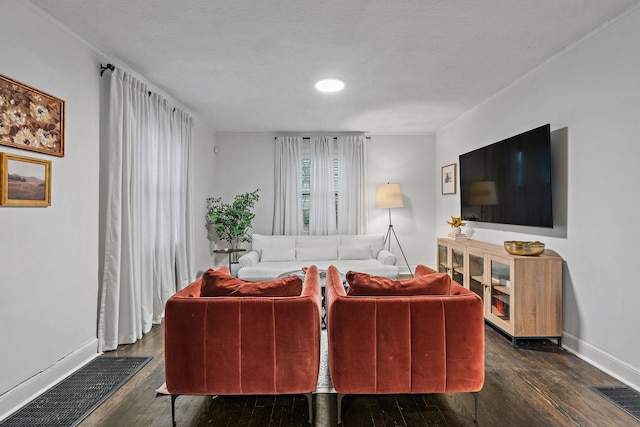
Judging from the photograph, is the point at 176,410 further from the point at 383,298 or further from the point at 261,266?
the point at 261,266

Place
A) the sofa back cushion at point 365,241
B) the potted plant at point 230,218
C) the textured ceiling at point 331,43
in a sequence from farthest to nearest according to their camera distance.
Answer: the sofa back cushion at point 365,241 → the potted plant at point 230,218 → the textured ceiling at point 331,43

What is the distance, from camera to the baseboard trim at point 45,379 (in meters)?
2.04

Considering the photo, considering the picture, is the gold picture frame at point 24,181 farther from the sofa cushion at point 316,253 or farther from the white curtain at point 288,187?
the white curtain at point 288,187

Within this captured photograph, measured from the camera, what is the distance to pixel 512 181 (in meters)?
3.52

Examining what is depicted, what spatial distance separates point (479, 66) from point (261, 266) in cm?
346

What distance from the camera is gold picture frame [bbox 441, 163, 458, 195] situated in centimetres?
523

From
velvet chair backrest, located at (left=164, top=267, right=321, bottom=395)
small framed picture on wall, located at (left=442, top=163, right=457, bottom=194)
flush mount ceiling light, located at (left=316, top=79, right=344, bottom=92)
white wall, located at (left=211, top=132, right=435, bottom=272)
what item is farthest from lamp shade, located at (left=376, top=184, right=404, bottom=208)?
velvet chair backrest, located at (left=164, top=267, right=321, bottom=395)

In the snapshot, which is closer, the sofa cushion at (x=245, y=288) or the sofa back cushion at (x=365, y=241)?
the sofa cushion at (x=245, y=288)

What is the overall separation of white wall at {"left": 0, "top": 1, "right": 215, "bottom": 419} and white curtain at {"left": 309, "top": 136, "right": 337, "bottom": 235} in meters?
3.48

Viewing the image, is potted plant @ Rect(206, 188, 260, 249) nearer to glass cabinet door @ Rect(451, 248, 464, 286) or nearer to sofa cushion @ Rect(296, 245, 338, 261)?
sofa cushion @ Rect(296, 245, 338, 261)

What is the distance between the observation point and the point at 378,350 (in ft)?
6.30

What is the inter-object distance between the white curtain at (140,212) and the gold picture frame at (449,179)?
3.85 m

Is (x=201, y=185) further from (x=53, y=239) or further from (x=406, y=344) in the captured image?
(x=406, y=344)

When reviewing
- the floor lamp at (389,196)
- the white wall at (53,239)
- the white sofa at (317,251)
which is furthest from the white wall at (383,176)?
the white wall at (53,239)
